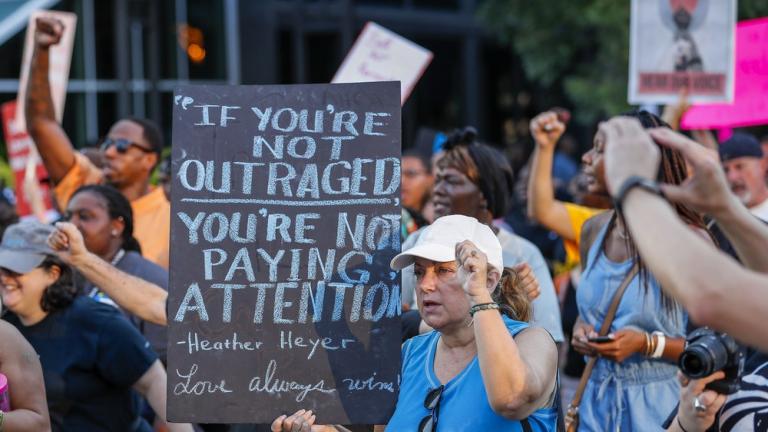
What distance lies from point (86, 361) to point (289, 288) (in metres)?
1.31

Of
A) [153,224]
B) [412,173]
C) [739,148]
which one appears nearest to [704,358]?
[153,224]

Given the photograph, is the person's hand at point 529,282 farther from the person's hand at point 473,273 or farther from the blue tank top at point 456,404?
the person's hand at point 473,273

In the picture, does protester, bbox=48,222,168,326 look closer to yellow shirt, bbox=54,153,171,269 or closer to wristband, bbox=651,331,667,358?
yellow shirt, bbox=54,153,171,269

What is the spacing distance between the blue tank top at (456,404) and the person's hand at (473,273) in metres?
0.23

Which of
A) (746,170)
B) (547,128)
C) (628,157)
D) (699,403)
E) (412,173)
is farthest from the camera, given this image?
(412,173)

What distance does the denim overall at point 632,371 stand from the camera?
191 inches

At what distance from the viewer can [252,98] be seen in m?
4.15

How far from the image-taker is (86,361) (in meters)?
5.00

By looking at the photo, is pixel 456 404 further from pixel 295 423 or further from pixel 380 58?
pixel 380 58

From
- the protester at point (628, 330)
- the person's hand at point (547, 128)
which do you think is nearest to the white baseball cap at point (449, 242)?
the protester at point (628, 330)

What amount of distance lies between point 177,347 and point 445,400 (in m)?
0.87

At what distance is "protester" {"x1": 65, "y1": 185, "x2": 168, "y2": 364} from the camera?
588cm

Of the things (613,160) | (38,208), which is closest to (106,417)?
(613,160)

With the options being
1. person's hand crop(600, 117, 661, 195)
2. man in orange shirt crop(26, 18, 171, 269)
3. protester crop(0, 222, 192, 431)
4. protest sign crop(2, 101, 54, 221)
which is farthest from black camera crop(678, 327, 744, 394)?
protest sign crop(2, 101, 54, 221)
